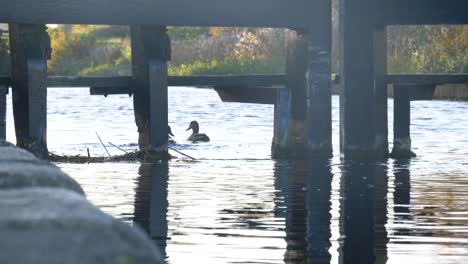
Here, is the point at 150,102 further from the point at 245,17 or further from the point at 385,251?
the point at 385,251

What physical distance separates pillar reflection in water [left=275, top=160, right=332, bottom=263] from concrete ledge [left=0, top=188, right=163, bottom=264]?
4504mm

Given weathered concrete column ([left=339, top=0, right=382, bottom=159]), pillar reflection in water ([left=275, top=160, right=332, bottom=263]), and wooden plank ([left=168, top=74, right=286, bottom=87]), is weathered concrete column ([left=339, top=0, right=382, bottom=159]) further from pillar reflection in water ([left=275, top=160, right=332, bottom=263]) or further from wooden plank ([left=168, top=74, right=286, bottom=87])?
wooden plank ([left=168, top=74, right=286, bottom=87])

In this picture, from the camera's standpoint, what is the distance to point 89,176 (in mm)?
13828

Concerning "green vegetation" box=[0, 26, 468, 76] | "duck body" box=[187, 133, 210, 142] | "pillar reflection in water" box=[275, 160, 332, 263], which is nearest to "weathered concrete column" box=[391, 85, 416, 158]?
"pillar reflection in water" box=[275, 160, 332, 263]

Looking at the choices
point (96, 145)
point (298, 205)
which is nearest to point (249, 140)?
point (96, 145)

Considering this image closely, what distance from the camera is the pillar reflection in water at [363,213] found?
8.00m

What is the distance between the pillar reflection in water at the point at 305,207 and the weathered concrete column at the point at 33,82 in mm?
2590

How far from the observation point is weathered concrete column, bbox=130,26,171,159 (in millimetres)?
14492

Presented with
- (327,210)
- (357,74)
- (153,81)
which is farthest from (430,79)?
(327,210)

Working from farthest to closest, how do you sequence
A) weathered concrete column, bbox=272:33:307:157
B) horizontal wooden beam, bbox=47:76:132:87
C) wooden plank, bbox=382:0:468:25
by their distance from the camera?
weathered concrete column, bbox=272:33:307:157 < horizontal wooden beam, bbox=47:76:132:87 < wooden plank, bbox=382:0:468:25

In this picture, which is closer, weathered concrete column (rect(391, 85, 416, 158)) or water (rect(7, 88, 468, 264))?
water (rect(7, 88, 468, 264))

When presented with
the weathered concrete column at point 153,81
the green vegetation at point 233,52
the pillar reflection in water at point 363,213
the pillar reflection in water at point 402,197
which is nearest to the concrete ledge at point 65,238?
the pillar reflection in water at point 363,213

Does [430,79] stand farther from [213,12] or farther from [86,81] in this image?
[86,81]

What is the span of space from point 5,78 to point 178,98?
26.6m
